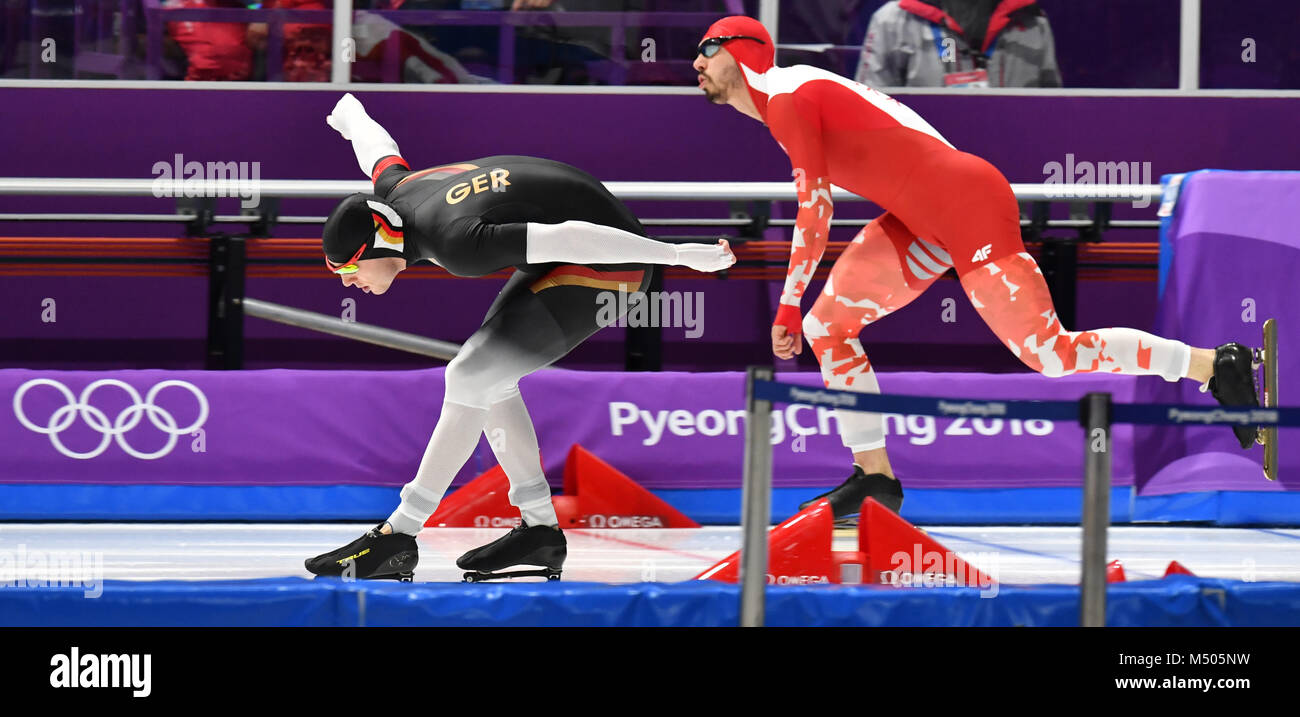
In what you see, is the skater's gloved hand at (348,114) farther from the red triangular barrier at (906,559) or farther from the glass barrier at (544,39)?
the glass barrier at (544,39)

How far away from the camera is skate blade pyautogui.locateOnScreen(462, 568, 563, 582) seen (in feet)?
15.0

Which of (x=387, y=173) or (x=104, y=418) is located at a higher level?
(x=387, y=173)

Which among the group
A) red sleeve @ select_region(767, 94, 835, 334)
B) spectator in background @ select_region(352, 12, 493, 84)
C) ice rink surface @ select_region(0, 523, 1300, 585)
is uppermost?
spectator in background @ select_region(352, 12, 493, 84)

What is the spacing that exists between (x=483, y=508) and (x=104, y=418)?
1710 millimetres

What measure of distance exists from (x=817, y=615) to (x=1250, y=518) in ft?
10.3

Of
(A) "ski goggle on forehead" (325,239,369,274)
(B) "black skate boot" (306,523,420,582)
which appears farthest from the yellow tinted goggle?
(B) "black skate boot" (306,523,420,582)

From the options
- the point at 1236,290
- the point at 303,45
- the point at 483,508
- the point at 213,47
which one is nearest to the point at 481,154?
the point at 303,45

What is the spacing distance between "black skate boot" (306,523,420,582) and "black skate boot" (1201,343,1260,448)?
8.96ft

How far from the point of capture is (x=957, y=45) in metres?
8.05

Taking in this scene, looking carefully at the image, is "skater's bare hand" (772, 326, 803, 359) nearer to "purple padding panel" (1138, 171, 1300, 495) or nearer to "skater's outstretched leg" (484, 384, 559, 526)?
"skater's outstretched leg" (484, 384, 559, 526)

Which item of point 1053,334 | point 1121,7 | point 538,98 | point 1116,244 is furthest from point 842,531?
point 1121,7

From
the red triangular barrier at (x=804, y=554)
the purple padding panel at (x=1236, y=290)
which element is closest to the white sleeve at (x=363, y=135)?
the red triangular barrier at (x=804, y=554)

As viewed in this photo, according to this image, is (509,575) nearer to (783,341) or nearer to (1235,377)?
(783,341)
